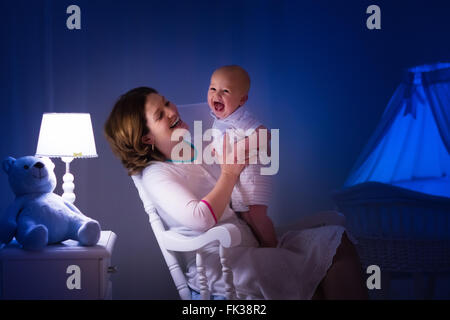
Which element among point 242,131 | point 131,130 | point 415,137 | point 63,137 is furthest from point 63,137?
point 415,137

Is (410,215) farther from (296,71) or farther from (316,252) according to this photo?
(296,71)

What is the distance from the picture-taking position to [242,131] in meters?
2.29

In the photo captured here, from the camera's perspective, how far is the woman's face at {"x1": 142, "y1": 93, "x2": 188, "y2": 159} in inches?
89.1

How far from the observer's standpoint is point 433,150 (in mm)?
Answer: 2727

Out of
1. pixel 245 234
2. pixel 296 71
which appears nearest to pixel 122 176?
pixel 245 234

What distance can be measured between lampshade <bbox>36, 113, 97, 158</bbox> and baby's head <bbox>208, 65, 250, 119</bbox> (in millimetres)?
660

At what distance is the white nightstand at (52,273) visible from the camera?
2.12m

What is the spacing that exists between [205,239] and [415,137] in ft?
4.58

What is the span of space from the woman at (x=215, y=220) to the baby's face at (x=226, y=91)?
19cm

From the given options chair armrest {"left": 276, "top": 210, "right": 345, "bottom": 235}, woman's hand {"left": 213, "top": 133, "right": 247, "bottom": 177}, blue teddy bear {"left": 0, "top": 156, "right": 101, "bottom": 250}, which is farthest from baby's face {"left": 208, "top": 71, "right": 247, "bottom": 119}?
blue teddy bear {"left": 0, "top": 156, "right": 101, "bottom": 250}

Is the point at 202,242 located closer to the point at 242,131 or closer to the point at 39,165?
the point at 242,131

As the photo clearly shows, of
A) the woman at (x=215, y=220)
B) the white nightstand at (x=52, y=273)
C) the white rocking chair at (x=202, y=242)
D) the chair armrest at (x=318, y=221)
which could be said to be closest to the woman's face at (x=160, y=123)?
the woman at (x=215, y=220)

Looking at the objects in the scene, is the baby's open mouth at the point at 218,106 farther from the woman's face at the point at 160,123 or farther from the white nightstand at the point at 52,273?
the white nightstand at the point at 52,273

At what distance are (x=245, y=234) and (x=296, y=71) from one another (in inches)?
44.8
